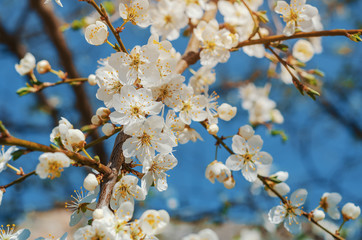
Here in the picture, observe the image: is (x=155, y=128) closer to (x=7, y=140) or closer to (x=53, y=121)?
(x=7, y=140)

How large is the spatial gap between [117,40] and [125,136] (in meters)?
0.30

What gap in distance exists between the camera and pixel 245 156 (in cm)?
122

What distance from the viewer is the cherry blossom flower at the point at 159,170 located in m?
1.05

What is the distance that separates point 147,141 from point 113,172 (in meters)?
0.13

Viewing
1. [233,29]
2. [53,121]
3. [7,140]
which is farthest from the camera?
[53,121]

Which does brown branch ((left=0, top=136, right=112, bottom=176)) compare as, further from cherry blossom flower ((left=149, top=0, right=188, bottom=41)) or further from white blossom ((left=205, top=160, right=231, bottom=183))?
cherry blossom flower ((left=149, top=0, right=188, bottom=41))

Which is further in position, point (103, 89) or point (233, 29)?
point (233, 29)

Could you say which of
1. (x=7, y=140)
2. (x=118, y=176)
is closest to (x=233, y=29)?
(x=118, y=176)

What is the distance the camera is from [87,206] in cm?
106

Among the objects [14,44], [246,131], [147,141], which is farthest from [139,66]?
[14,44]

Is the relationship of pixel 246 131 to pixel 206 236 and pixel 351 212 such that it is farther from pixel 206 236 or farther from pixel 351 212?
pixel 351 212

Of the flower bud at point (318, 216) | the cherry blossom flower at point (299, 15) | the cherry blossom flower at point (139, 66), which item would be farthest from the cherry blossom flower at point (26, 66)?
the flower bud at point (318, 216)

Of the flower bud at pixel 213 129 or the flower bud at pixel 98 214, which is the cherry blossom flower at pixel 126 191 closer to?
the flower bud at pixel 98 214

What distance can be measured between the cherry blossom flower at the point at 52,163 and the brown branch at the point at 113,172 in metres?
0.14
